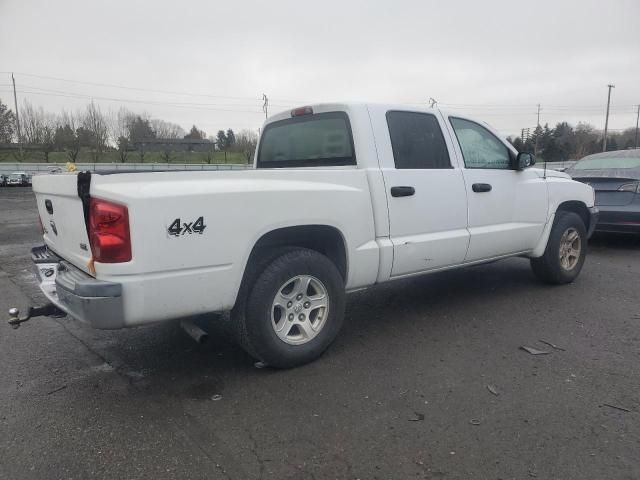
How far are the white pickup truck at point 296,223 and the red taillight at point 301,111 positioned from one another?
18 mm

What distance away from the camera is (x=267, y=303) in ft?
10.3

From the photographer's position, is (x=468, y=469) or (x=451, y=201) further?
(x=451, y=201)

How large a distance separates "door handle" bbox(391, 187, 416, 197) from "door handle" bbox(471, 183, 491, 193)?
2.72ft

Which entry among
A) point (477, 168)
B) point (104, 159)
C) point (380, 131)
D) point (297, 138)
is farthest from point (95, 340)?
point (104, 159)

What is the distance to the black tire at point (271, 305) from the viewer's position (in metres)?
3.12

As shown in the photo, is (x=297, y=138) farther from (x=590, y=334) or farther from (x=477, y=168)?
(x=590, y=334)

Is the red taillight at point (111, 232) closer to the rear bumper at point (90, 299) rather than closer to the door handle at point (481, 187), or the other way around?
the rear bumper at point (90, 299)

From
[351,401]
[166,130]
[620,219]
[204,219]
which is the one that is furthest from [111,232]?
[166,130]

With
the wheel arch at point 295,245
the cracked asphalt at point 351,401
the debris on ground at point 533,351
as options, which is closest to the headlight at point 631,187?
the cracked asphalt at point 351,401

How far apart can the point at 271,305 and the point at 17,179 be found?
29.1 m

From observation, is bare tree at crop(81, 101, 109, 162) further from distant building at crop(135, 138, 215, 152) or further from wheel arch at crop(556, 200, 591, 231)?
wheel arch at crop(556, 200, 591, 231)

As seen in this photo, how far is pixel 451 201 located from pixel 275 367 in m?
2.11

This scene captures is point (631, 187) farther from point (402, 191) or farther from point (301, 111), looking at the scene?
point (301, 111)

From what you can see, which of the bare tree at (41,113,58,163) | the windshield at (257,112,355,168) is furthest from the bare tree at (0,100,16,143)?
the windshield at (257,112,355,168)
